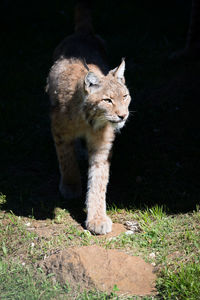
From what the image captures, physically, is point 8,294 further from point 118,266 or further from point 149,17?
point 149,17

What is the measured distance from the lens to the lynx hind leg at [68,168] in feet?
15.2

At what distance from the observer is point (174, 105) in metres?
6.17

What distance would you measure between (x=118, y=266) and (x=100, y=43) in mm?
3261

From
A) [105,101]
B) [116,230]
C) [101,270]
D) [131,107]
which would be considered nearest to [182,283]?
[101,270]

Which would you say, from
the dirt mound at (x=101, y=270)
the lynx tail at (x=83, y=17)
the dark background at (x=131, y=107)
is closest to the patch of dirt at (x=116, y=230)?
the dark background at (x=131, y=107)

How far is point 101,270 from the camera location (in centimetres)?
334

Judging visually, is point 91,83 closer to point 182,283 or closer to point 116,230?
point 116,230

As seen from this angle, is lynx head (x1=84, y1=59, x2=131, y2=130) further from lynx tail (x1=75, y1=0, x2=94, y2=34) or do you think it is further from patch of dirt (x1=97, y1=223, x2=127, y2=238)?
lynx tail (x1=75, y1=0, x2=94, y2=34)

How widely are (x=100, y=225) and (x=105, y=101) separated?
120 centimetres

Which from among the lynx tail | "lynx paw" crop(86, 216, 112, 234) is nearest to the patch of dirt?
"lynx paw" crop(86, 216, 112, 234)

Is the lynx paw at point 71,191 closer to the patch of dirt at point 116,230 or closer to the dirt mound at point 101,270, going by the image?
the patch of dirt at point 116,230

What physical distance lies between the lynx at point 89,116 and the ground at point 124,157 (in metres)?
0.24

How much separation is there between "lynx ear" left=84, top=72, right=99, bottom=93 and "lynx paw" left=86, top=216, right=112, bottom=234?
1.27 metres

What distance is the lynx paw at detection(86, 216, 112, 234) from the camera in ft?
13.4
